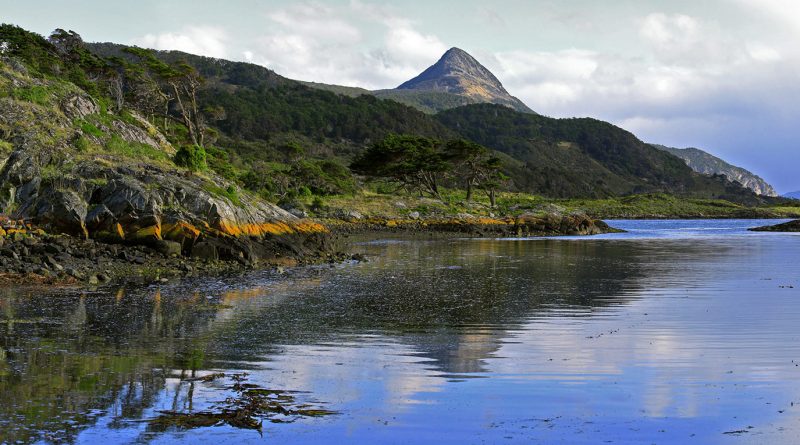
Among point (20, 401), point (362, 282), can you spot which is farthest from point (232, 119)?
point (20, 401)

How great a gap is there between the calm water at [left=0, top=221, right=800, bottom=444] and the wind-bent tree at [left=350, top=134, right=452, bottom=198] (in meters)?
65.6

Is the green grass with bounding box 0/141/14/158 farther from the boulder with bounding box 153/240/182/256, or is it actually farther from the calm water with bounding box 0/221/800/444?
the calm water with bounding box 0/221/800/444

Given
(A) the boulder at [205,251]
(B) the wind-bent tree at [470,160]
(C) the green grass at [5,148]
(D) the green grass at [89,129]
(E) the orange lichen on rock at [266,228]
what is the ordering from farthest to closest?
(B) the wind-bent tree at [470,160] → (D) the green grass at [89,129] → (C) the green grass at [5,148] → (E) the orange lichen on rock at [266,228] → (A) the boulder at [205,251]

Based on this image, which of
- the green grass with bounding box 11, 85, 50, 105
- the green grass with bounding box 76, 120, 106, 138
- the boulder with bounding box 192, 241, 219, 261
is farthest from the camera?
the green grass with bounding box 11, 85, 50, 105

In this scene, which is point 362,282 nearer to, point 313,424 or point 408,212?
point 313,424

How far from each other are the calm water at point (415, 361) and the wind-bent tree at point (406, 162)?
65626 millimetres

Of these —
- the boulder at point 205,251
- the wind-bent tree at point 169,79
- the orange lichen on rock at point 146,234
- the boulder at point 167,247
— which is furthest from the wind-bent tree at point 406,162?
the boulder at point 167,247

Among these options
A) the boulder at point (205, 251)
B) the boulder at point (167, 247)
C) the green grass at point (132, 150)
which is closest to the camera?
the boulder at point (167, 247)

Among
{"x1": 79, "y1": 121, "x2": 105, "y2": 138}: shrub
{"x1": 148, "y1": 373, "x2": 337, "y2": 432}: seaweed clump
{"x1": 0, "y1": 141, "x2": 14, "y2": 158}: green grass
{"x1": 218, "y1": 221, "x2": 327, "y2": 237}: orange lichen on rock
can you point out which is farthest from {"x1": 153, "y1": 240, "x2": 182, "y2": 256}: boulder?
{"x1": 148, "y1": 373, "x2": 337, "y2": 432}: seaweed clump

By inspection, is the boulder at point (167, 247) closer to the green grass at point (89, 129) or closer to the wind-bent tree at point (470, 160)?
the green grass at point (89, 129)

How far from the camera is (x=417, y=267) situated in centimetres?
3378

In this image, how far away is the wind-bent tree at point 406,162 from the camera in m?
90.6

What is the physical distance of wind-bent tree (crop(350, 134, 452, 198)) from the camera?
3565 inches

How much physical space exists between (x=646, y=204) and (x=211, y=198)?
134 metres
